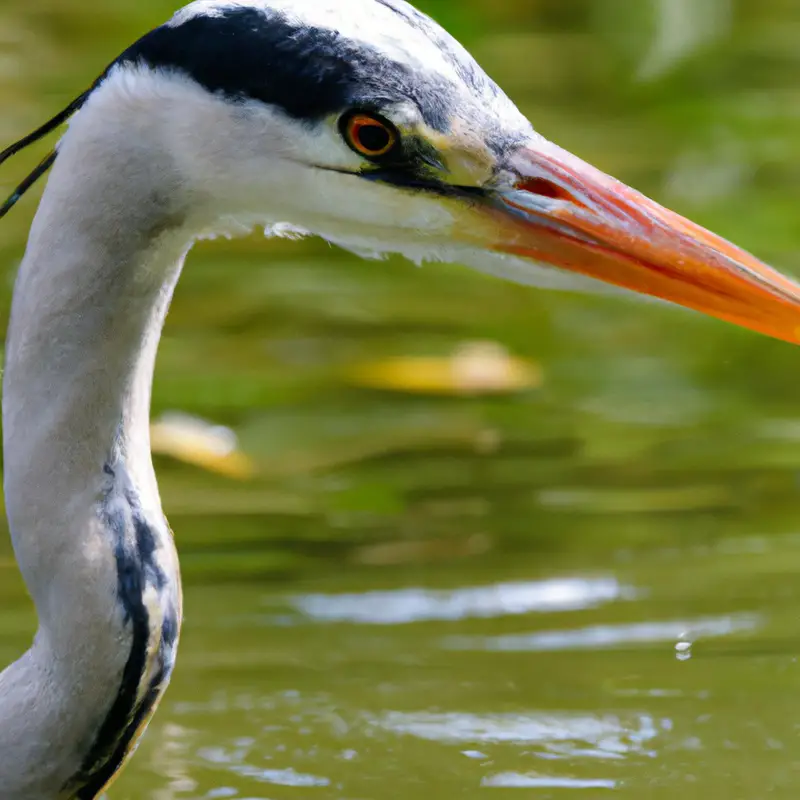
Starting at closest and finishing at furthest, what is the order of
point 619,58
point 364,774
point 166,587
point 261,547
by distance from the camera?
point 166,587
point 364,774
point 261,547
point 619,58

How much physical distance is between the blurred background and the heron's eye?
1.33 meters

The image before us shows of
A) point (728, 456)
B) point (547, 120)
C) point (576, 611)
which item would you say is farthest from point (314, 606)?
point (547, 120)

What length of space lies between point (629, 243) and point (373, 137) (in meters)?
0.36

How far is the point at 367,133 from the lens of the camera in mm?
2250

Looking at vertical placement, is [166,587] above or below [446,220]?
below

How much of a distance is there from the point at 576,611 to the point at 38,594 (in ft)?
5.22

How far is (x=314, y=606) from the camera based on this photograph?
3764mm

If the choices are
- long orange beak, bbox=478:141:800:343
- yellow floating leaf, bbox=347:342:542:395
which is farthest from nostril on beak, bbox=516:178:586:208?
yellow floating leaf, bbox=347:342:542:395

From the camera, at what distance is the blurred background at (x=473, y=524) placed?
3.32 metres

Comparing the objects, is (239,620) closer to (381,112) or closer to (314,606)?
(314,606)

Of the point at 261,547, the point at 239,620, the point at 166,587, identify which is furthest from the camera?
the point at 261,547

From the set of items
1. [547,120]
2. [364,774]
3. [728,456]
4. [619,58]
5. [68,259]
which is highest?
[619,58]

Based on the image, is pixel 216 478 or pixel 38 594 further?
pixel 216 478

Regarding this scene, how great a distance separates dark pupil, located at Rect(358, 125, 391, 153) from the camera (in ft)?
7.37
